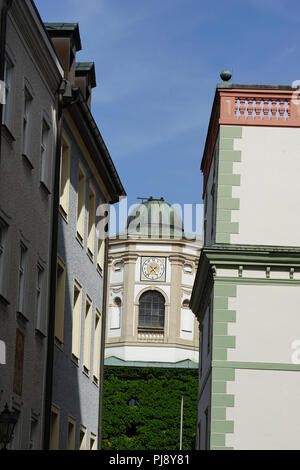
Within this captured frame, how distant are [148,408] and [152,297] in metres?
11.5

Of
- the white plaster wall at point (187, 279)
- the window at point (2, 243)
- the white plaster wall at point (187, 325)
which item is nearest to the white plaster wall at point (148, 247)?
the white plaster wall at point (187, 279)

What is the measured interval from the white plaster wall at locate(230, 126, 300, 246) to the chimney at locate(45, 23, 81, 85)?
4.67 meters

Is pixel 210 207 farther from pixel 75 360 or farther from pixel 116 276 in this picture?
pixel 116 276

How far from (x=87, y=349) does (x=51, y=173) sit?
21.6 feet

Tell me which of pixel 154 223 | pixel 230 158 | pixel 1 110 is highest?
pixel 154 223

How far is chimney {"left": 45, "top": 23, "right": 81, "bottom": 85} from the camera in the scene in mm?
28875

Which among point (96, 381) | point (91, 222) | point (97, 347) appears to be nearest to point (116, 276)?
point (97, 347)

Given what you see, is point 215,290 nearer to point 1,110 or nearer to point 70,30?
point 70,30

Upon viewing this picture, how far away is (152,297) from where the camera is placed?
259ft

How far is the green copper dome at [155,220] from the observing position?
266 ft

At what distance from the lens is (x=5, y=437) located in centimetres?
1845

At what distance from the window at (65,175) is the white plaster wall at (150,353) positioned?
152ft
